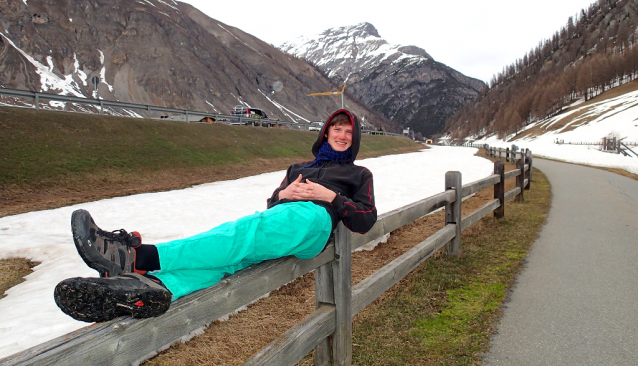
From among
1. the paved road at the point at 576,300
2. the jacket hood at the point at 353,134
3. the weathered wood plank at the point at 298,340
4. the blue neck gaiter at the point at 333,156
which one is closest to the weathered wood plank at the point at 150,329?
the weathered wood plank at the point at 298,340

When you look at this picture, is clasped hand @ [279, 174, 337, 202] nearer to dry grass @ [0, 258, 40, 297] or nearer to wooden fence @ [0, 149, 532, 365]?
wooden fence @ [0, 149, 532, 365]

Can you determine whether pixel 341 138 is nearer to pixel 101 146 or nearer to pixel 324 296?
pixel 324 296

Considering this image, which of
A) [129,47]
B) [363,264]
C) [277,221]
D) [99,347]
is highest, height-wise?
[129,47]

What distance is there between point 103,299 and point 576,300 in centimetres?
458

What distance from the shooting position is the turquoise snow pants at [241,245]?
2.00 m

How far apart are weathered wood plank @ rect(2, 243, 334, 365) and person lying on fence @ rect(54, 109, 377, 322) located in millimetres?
67

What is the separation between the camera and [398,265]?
3.95m

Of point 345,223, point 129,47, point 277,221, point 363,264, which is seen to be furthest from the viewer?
A: point 129,47

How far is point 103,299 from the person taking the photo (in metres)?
1.56

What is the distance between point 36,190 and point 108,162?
10.9ft

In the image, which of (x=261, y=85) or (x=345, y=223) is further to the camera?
(x=261, y=85)

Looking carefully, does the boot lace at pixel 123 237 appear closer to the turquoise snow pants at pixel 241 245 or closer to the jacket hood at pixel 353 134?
the turquoise snow pants at pixel 241 245

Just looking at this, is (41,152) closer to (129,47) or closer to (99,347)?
(99,347)

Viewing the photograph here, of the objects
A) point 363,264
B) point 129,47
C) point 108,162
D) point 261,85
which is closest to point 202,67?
point 129,47
